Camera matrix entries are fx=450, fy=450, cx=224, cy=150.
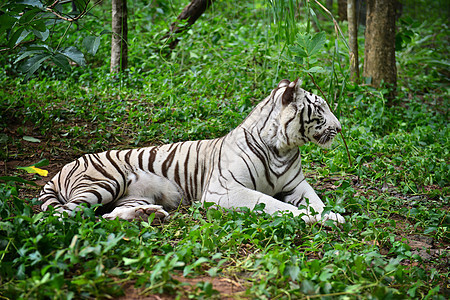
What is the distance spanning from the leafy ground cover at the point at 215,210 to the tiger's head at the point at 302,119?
0.92 ft

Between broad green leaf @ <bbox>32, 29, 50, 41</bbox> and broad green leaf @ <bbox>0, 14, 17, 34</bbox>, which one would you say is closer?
broad green leaf @ <bbox>0, 14, 17, 34</bbox>

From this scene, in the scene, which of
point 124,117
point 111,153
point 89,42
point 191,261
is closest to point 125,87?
point 124,117

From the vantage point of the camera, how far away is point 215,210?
3.36 metres

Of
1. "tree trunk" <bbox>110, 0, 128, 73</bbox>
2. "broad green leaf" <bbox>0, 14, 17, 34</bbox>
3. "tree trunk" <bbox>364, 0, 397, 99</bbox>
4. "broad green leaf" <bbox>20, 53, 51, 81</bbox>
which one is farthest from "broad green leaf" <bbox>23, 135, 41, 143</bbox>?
"tree trunk" <bbox>364, 0, 397, 99</bbox>

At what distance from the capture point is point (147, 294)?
7.37 ft

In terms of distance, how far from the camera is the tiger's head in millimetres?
3883

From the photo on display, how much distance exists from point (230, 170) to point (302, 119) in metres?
0.77

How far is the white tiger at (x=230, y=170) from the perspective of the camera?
3.82m

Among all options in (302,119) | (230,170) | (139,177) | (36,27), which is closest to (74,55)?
(36,27)

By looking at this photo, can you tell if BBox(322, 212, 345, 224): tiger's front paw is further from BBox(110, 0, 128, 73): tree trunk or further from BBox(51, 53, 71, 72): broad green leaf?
BBox(110, 0, 128, 73): tree trunk

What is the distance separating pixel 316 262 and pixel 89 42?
2414mm

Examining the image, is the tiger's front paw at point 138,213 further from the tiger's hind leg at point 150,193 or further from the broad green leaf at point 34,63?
the broad green leaf at point 34,63

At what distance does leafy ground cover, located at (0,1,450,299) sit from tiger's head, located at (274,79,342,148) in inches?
11.1

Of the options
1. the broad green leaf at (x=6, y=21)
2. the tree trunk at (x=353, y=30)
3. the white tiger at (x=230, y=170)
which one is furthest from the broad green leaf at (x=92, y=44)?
the tree trunk at (x=353, y=30)
